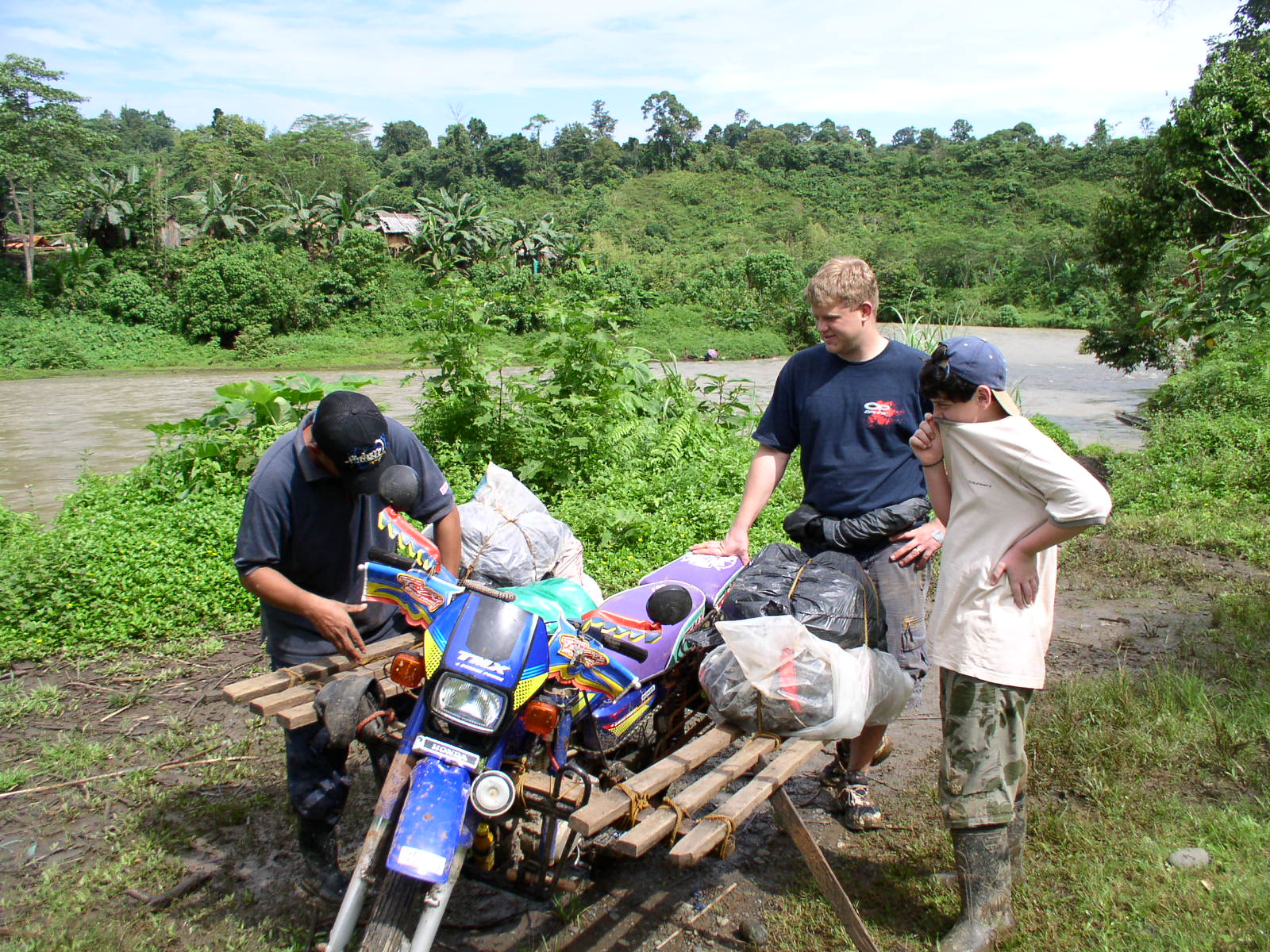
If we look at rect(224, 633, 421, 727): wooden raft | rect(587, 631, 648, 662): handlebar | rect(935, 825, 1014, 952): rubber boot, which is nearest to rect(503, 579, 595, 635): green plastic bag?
rect(587, 631, 648, 662): handlebar

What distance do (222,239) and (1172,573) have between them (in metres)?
31.7

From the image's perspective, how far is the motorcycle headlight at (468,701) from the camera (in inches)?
85.2

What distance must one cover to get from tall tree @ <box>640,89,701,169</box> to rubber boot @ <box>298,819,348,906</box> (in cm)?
7338

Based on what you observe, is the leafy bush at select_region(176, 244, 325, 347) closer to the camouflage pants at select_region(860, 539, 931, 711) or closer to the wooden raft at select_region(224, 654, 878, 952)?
the wooden raft at select_region(224, 654, 878, 952)

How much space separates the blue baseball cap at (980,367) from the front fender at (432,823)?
1712 mm

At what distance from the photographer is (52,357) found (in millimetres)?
24250

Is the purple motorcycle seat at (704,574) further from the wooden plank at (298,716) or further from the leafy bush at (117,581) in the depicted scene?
the leafy bush at (117,581)

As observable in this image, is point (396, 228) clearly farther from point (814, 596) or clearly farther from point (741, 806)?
point (741, 806)

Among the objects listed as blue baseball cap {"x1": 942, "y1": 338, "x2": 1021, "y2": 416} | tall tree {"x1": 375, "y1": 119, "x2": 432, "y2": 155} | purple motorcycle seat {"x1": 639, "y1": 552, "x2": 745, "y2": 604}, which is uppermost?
tall tree {"x1": 375, "y1": 119, "x2": 432, "y2": 155}

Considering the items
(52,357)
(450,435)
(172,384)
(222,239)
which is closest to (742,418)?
(450,435)

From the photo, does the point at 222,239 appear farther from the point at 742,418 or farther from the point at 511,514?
the point at 511,514

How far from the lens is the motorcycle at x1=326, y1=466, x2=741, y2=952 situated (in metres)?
2.09

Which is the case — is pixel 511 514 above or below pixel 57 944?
above

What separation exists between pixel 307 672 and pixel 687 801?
1.24 meters
